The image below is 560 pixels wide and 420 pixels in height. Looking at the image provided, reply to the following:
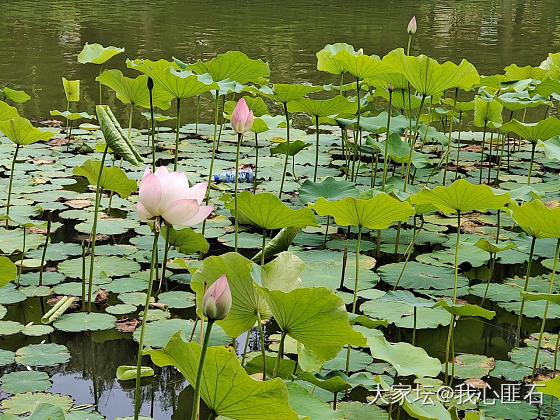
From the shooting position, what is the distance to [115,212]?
9.75ft

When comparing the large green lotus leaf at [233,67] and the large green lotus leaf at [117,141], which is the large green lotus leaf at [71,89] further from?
the large green lotus leaf at [117,141]

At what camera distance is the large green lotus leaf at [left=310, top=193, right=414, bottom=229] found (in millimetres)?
1846

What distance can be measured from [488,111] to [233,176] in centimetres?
120

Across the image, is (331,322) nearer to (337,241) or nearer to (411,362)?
(411,362)

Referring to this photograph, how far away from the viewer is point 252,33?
9.34 m

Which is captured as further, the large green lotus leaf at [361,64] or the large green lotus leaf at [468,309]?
the large green lotus leaf at [361,64]

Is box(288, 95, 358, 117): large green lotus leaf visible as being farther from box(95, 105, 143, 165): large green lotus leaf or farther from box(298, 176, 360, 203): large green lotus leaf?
box(95, 105, 143, 165): large green lotus leaf

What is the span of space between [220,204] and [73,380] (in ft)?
4.78

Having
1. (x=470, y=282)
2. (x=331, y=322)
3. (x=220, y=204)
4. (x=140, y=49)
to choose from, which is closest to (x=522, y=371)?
(x=470, y=282)

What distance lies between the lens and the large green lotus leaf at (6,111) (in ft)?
8.35

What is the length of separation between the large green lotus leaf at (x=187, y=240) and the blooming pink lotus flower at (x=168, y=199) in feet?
3.15

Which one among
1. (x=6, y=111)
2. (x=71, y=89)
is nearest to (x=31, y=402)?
(x=6, y=111)

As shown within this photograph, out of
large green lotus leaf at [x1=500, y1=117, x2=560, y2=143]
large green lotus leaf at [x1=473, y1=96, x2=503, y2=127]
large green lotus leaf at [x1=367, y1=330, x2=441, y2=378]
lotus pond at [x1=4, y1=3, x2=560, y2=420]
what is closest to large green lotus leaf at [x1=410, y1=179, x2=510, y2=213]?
lotus pond at [x1=4, y1=3, x2=560, y2=420]

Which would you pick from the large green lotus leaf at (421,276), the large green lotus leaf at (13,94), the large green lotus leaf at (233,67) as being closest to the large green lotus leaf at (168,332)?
the large green lotus leaf at (421,276)
